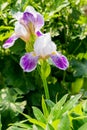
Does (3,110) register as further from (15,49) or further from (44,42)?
(44,42)

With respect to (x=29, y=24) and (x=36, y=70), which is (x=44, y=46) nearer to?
(x=29, y=24)

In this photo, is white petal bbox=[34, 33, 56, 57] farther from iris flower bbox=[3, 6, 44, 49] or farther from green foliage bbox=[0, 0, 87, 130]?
green foliage bbox=[0, 0, 87, 130]

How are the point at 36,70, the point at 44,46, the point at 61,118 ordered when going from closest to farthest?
the point at 61,118
the point at 44,46
the point at 36,70

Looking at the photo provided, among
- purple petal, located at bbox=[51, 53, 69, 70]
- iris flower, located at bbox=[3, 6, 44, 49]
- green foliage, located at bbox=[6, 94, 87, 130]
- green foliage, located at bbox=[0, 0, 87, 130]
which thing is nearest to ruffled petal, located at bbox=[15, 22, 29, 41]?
iris flower, located at bbox=[3, 6, 44, 49]

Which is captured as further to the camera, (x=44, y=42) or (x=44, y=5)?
(x=44, y=5)

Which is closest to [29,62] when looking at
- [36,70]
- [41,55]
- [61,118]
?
[41,55]

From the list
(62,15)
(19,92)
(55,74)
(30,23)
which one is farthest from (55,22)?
(30,23)

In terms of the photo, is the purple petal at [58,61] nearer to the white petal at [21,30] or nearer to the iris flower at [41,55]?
the iris flower at [41,55]

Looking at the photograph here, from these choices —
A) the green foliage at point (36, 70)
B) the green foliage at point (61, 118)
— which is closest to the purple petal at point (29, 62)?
the green foliage at point (61, 118)
